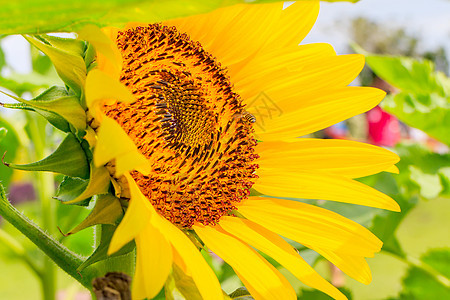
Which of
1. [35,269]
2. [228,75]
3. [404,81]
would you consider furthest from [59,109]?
[404,81]

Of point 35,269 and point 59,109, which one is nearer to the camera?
point 59,109

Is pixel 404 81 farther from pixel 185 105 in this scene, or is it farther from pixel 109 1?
pixel 109 1

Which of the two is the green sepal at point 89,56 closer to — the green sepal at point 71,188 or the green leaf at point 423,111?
the green sepal at point 71,188

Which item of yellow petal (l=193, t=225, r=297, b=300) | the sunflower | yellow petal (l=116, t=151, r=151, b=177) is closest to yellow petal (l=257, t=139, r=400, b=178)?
the sunflower

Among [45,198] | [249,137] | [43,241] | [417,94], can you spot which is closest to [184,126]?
[249,137]

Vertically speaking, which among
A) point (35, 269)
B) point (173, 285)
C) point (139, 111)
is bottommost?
point (35, 269)

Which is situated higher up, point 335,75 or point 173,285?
point 335,75

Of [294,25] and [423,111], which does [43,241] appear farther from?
[423,111]
